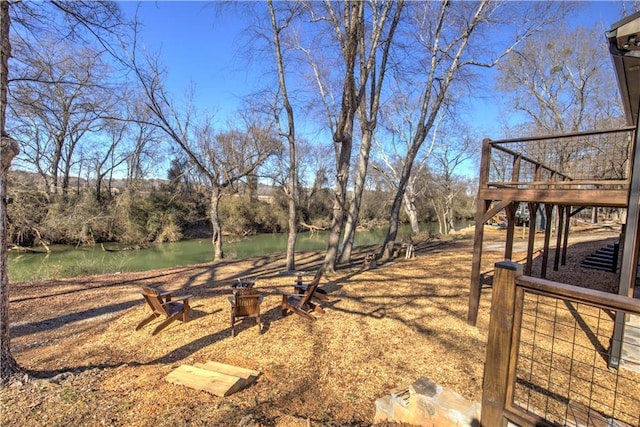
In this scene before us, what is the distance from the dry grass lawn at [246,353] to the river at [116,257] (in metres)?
4.05

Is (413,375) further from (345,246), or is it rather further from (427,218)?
(427,218)

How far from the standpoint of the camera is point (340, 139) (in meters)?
7.97

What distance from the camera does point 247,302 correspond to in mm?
4883

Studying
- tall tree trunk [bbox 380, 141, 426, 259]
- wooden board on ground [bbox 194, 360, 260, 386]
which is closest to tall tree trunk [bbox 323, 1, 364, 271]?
tall tree trunk [bbox 380, 141, 426, 259]

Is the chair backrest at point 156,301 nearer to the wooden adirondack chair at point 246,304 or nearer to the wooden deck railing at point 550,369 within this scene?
the wooden adirondack chair at point 246,304

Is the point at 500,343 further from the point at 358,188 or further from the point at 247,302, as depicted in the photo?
the point at 358,188

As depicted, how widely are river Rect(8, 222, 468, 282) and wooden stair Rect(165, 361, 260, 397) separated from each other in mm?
9514

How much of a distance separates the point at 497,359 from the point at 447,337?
9.61 ft

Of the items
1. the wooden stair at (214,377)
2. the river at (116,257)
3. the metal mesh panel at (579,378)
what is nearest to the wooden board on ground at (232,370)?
the wooden stair at (214,377)

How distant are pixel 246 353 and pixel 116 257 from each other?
15.2 metres

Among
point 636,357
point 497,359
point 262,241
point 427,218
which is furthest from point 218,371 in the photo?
point 427,218

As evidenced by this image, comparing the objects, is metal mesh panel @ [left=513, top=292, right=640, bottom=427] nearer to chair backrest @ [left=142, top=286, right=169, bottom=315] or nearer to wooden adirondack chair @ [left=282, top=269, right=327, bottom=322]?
wooden adirondack chair @ [left=282, top=269, right=327, bottom=322]

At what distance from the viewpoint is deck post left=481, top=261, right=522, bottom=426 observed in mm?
2021

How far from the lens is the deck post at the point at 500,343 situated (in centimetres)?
202
